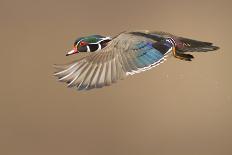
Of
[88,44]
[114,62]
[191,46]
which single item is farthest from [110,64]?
[191,46]

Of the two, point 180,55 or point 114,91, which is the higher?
point 180,55

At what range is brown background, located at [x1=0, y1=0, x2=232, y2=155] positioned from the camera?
4.61ft

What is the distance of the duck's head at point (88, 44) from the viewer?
48.9 inches

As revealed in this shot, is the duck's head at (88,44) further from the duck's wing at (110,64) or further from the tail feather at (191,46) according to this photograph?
the tail feather at (191,46)

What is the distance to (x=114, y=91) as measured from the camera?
1.45 m

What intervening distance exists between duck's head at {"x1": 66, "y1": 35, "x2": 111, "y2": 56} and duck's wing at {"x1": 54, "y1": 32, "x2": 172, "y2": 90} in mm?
89

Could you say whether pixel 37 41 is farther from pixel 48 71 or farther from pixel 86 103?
pixel 86 103

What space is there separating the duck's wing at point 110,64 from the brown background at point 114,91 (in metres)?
0.27

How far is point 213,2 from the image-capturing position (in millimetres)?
1523

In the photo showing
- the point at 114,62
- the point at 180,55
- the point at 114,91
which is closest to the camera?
the point at 114,62

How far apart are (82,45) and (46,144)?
14.2 inches

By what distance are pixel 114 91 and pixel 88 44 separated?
0.78 feet

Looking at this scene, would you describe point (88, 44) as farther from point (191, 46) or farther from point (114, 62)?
point (191, 46)

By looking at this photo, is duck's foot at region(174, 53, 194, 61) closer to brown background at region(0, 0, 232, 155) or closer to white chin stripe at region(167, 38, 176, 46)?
white chin stripe at region(167, 38, 176, 46)
